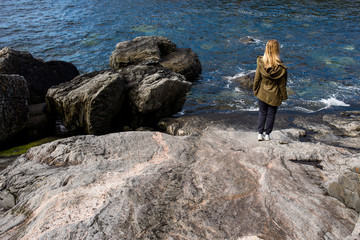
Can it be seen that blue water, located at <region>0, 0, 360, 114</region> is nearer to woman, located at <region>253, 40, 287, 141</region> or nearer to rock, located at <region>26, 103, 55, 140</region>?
woman, located at <region>253, 40, 287, 141</region>

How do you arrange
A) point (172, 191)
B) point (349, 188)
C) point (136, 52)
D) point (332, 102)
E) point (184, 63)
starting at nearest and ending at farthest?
point (349, 188), point (172, 191), point (332, 102), point (136, 52), point (184, 63)

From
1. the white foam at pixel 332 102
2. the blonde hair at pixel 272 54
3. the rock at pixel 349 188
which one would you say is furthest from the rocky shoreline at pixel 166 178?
the white foam at pixel 332 102

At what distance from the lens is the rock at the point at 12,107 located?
940 centimetres

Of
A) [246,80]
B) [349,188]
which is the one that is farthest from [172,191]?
[246,80]

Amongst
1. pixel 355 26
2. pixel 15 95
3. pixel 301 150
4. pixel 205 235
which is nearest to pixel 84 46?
pixel 15 95

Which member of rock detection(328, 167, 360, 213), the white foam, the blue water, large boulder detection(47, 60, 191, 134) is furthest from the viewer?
the blue water

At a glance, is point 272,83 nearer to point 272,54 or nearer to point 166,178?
point 272,54

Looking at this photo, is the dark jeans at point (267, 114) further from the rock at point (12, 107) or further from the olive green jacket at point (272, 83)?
the rock at point (12, 107)

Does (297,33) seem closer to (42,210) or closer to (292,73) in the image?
(292,73)

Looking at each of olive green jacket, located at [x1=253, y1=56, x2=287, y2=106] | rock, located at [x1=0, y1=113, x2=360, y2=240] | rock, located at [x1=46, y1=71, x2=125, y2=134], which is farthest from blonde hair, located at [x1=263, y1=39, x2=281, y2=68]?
rock, located at [x1=46, y1=71, x2=125, y2=134]

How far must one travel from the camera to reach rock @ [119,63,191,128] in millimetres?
10398

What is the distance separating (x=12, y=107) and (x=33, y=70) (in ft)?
11.7

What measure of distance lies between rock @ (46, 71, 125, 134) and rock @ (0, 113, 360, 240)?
106 inches

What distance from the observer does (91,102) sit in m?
9.58
